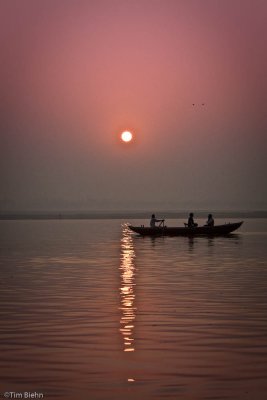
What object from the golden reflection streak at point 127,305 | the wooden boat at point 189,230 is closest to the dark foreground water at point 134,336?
the golden reflection streak at point 127,305

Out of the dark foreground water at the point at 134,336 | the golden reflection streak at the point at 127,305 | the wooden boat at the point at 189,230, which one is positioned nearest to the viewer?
the dark foreground water at the point at 134,336

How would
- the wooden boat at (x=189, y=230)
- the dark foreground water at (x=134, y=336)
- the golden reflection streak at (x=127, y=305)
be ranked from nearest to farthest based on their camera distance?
the dark foreground water at (x=134, y=336) < the golden reflection streak at (x=127, y=305) < the wooden boat at (x=189, y=230)

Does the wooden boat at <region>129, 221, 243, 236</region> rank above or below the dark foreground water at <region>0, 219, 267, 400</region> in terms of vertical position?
above

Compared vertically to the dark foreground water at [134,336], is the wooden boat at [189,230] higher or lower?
higher

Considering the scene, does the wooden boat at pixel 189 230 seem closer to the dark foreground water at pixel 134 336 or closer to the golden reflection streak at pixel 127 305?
the golden reflection streak at pixel 127 305

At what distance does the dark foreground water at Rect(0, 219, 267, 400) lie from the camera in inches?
599

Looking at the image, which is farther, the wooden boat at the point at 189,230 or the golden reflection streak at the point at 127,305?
the wooden boat at the point at 189,230

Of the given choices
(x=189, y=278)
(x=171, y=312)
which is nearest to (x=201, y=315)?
(x=171, y=312)

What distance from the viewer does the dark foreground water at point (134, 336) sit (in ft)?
49.9

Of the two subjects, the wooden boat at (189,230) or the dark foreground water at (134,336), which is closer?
the dark foreground water at (134,336)

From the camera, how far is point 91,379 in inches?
620

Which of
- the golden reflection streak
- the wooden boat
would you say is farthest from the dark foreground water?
the wooden boat

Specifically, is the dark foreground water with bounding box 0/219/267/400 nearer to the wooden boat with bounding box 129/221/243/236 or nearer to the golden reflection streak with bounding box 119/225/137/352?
the golden reflection streak with bounding box 119/225/137/352

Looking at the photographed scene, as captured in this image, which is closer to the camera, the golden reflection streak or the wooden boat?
the golden reflection streak
